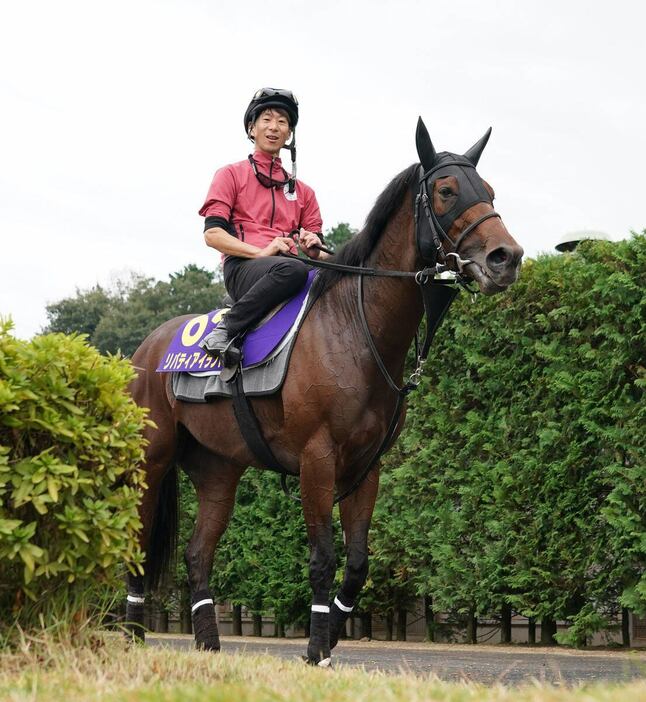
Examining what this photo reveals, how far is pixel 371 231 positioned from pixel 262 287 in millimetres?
759

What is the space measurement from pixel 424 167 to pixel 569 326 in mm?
3983

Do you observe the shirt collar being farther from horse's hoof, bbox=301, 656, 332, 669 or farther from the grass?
the grass

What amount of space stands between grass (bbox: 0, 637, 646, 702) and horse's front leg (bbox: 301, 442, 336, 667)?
674mm

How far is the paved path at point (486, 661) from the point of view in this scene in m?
6.68

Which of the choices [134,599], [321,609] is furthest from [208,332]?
[321,609]

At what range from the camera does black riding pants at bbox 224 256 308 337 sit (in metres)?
6.60

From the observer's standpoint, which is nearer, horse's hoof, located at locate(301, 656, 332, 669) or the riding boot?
horse's hoof, located at locate(301, 656, 332, 669)

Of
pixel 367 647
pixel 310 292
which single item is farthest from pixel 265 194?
pixel 367 647

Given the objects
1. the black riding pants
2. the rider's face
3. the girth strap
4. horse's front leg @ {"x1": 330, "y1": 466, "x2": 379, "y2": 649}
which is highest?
the rider's face

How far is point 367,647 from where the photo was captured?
11086mm

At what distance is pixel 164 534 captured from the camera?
8.12 metres

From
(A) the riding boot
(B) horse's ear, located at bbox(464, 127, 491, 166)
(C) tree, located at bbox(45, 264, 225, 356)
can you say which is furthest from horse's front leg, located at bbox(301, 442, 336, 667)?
(C) tree, located at bbox(45, 264, 225, 356)

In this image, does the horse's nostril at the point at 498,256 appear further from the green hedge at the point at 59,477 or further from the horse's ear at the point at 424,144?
the green hedge at the point at 59,477

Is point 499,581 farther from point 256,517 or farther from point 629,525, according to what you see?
point 256,517
